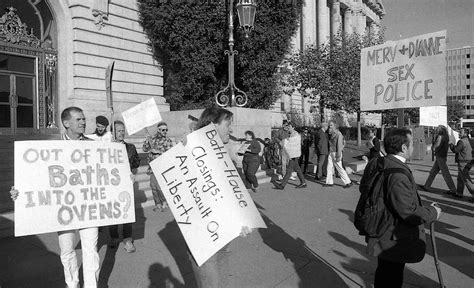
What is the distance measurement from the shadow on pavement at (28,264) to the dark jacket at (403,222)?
3.25 metres

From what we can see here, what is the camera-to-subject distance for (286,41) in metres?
18.9

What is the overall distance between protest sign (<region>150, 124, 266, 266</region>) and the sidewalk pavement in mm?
384

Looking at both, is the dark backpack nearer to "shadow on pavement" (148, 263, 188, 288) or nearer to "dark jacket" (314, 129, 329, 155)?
"shadow on pavement" (148, 263, 188, 288)

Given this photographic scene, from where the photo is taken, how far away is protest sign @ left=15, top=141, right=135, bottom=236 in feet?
10.3

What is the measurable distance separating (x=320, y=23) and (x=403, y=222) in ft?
128

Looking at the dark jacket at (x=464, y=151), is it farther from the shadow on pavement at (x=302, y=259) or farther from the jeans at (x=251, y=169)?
the shadow on pavement at (x=302, y=259)

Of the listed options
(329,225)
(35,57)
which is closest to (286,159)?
(329,225)

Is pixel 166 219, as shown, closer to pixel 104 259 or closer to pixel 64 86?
pixel 104 259

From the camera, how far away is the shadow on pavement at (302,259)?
401 cm

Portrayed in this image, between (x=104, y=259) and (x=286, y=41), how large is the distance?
52.9 ft

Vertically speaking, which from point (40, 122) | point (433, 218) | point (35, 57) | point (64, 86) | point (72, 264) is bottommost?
point (72, 264)

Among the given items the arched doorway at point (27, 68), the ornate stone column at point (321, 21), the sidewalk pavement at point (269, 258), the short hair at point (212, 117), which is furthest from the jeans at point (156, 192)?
the ornate stone column at point (321, 21)

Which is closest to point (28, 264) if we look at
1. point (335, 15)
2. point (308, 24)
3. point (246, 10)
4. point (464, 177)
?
point (464, 177)

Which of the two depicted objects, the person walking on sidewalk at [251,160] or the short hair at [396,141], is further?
the person walking on sidewalk at [251,160]
